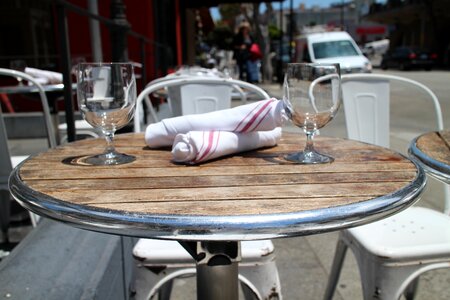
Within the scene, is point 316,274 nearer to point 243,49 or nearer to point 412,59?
point 243,49

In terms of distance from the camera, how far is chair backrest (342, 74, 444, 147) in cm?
218

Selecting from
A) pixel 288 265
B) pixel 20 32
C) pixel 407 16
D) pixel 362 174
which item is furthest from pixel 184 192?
pixel 407 16

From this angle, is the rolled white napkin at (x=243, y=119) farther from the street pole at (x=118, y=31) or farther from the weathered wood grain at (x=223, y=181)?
the street pole at (x=118, y=31)

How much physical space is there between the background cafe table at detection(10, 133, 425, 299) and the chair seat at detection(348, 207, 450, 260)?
1.35ft

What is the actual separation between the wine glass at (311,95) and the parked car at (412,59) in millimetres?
27098

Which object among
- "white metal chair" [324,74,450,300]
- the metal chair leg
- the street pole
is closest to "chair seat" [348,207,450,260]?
"white metal chair" [324,74,450,300]

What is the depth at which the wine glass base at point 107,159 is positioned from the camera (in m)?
1.13

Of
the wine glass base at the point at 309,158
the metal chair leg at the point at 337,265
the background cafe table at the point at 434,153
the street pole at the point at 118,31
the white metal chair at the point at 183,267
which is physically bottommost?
the metal chair leg at the point at 337,265

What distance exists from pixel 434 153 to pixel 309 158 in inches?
14.7

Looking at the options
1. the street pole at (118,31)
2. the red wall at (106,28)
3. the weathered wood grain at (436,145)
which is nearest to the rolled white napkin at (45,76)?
the street pole at (118,31)

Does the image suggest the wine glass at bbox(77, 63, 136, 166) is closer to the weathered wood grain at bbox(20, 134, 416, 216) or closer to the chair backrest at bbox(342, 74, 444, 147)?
the weathered wood grain at bbox(20, 134, 416, 216)

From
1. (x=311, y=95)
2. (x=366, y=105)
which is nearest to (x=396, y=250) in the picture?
(x=311, y=95)

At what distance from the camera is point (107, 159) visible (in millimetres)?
1162

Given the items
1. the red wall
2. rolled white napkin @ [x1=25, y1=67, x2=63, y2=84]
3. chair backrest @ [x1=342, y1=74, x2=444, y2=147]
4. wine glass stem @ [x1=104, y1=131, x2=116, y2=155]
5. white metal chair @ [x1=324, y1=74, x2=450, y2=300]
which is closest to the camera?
wine glass stem @ [x1=104, y1=131, x2=116, y2=155]
